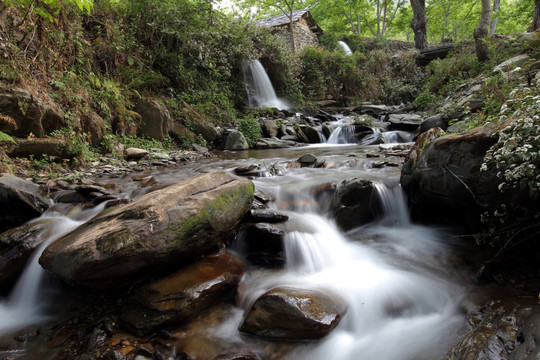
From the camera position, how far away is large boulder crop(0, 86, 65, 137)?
552 centimetres

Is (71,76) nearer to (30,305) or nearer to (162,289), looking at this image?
(30,305)

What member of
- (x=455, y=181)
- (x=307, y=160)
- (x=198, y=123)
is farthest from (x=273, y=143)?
(x=455, y=181)

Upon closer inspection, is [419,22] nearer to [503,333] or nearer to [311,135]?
[311,135]

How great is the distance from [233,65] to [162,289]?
43.7 feet

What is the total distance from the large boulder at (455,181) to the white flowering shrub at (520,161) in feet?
0.56

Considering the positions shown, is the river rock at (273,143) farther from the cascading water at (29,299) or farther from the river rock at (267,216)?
the cascading water at (29,299)

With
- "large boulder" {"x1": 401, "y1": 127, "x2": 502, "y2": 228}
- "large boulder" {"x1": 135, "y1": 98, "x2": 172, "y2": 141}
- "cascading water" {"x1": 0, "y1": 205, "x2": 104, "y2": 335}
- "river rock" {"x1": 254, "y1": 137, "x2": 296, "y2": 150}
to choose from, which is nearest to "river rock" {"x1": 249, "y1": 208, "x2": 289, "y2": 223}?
"large boulder" {"x1": 401, "y1": 127, "x2": 502, "y2": 228}

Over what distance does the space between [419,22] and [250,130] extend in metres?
16.8

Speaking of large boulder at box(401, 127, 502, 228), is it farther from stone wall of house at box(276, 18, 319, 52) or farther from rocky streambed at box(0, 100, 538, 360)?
stone wall of house at box(276, 18, 319, 52)

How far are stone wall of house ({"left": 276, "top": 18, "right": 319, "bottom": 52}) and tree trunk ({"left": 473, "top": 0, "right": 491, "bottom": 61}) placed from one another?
12.7 meters

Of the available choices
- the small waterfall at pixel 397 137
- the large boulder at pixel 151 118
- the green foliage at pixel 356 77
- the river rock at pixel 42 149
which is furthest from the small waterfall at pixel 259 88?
the river rock at pixel 42 149

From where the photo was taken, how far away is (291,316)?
2525 mm

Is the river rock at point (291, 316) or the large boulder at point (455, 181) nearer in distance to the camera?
the river rock at point (291, 316)

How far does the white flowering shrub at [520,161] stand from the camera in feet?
7.64
